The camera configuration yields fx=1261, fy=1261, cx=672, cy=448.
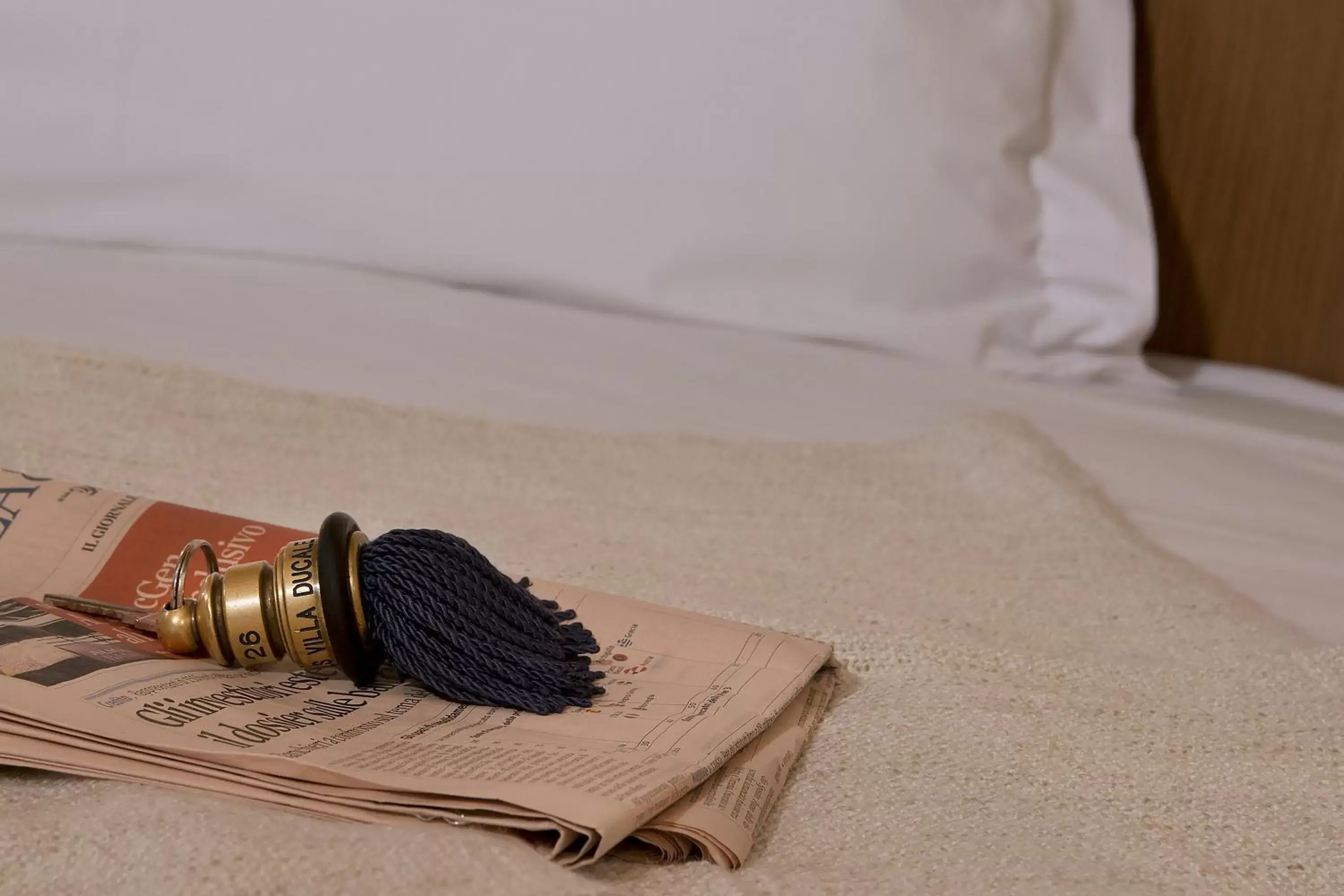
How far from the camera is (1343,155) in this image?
1.29 m

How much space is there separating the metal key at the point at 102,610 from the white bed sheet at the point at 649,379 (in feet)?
1.45

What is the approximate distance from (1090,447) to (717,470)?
1.08 feet

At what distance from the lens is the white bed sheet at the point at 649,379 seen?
95cm

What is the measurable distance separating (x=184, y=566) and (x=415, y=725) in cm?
12

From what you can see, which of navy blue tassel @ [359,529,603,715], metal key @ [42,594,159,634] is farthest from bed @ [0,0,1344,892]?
navy blue tassel @ [359,529,603,715]

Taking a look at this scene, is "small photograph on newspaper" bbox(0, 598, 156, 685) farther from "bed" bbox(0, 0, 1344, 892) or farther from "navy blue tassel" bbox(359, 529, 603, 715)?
"bed" bbox(0, 0, 1344, 892)

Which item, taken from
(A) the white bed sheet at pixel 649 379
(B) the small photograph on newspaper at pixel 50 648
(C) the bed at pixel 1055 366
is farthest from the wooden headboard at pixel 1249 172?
(B) the small photograph on newspaper at pixel 50 648

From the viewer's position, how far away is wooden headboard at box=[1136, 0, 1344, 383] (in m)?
1.30

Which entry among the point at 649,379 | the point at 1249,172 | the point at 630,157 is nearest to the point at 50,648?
the point at 649,379

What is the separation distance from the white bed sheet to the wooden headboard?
0.43 feet

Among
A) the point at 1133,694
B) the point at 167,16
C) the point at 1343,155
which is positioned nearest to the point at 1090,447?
the point at 1133,694

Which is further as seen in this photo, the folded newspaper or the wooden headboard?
the wooden headboard

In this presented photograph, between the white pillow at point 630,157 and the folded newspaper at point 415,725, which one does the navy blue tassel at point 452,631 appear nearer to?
the folded newspaper at point 415,725

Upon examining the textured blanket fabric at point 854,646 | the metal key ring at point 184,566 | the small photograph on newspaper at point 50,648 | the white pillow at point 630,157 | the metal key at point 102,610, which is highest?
the white pillow at point 630,157
